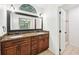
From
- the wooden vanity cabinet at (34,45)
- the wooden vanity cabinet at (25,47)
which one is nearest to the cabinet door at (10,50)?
the wooden vanity cabinet at (25,47)

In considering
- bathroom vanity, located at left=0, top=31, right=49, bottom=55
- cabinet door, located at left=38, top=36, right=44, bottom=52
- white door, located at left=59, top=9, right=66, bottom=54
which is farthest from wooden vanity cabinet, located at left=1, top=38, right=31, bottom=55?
white door, located at left=59, top=9, right=66, bottom=54

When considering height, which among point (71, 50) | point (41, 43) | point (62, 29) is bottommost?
point (71, 50)

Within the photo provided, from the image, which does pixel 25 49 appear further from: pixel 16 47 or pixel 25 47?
pixel 16 47

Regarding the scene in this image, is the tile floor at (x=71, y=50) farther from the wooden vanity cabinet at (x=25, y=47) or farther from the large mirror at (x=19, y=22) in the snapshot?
the large mirror at (x=19, y=22)

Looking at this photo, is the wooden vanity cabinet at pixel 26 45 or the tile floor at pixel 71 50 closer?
the wooden vanity cabinet at pixel 26 45

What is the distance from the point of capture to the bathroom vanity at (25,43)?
1.65 metres

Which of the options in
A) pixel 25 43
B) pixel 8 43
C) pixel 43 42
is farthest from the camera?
pixel 43 42

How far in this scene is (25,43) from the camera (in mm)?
1768

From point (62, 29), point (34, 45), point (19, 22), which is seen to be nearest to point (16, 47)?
point (34, 45)

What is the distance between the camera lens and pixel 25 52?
5.86 ft

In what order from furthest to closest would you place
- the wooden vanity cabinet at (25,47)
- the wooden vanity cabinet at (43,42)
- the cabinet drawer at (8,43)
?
the wooden vanity cabinet at (43,42), the wooden vanity cabinet at (25,47), the cabinet drawer at (8,43)

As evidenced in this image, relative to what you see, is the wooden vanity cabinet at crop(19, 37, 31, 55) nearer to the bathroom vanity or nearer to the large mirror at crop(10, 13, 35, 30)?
the bathroom vanity

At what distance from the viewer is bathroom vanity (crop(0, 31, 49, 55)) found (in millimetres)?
1652

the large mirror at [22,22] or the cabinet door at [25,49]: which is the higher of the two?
the large mirror at [22,22]
